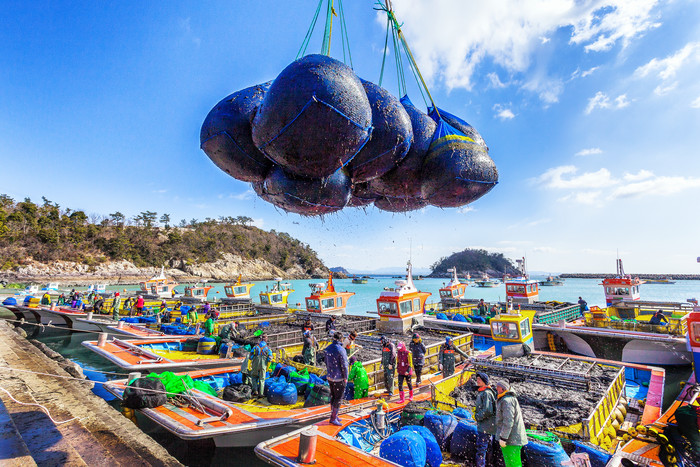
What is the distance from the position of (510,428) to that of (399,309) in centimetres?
1053

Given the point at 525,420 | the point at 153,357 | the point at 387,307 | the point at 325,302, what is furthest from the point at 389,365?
the point at 325,302

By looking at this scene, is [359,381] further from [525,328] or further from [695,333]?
[695,333]

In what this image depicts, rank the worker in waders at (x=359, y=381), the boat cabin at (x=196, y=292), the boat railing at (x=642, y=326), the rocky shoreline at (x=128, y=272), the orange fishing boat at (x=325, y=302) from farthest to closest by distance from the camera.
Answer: the rocky shoreline at (x=128, y=272) < the boat cabin at (x=196, y=292) < the orange fishing boat at (x=325, y=302) < the boat railing at (x=642, y=326) < the worker in waders at (x=359, y=381)

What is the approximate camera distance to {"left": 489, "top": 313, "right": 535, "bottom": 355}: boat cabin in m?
10.0

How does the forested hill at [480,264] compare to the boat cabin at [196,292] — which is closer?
the boat cabin at [196,292]

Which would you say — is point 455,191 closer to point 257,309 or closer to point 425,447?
point 425,447

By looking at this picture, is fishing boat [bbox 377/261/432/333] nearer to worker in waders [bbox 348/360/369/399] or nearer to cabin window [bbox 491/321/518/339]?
cabin window [bbox 491/321/518/339]

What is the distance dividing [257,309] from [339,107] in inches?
861

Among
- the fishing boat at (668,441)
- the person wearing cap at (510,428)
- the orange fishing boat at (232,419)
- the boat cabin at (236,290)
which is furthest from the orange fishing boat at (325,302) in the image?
the person wearing cap at (510,428)

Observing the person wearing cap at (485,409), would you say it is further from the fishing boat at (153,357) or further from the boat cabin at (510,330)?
the fishing boat at (153,357)

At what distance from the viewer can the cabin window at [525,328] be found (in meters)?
10.1

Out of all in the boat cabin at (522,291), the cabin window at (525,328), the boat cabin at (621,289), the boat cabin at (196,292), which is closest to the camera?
the cabin window at (525,328)

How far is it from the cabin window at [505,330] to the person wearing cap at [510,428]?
6995 millimetres

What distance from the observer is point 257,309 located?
22.0 m
